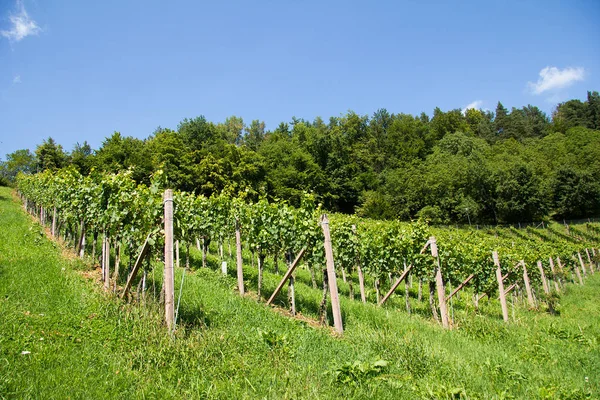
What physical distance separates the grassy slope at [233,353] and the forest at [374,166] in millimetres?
30093

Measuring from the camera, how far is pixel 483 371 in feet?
14.5

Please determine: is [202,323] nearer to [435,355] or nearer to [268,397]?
[268,397]

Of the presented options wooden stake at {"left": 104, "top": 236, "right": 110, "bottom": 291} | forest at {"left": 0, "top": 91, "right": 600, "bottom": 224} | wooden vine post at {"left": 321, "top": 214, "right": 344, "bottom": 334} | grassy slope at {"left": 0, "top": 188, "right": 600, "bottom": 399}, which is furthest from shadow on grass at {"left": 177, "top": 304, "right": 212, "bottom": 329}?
forest at {"left": 0, "top": 91, "right": 600, "bottom": 224}

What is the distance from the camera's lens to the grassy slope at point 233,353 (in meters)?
3.51

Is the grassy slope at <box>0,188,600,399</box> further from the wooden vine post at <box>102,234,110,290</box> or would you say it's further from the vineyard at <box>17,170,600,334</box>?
the vineyard at <box>17,170,600,334</box>

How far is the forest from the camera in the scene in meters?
44.2

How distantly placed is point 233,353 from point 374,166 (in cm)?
6357

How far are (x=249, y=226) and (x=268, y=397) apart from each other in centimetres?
660

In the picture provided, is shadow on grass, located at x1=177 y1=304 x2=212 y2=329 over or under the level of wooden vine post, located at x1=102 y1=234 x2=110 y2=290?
under

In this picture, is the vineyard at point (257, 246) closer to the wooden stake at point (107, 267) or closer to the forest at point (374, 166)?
the wooden stake at point (107, 267)

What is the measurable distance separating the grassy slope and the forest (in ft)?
98.7

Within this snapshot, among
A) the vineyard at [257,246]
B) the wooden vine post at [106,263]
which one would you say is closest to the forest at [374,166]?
the vineyard at [257,246]

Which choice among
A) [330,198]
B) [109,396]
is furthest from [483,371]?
A: [330,198]

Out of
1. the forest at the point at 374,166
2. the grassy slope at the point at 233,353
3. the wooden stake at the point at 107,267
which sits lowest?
the grassy slope at the point at 233,353
